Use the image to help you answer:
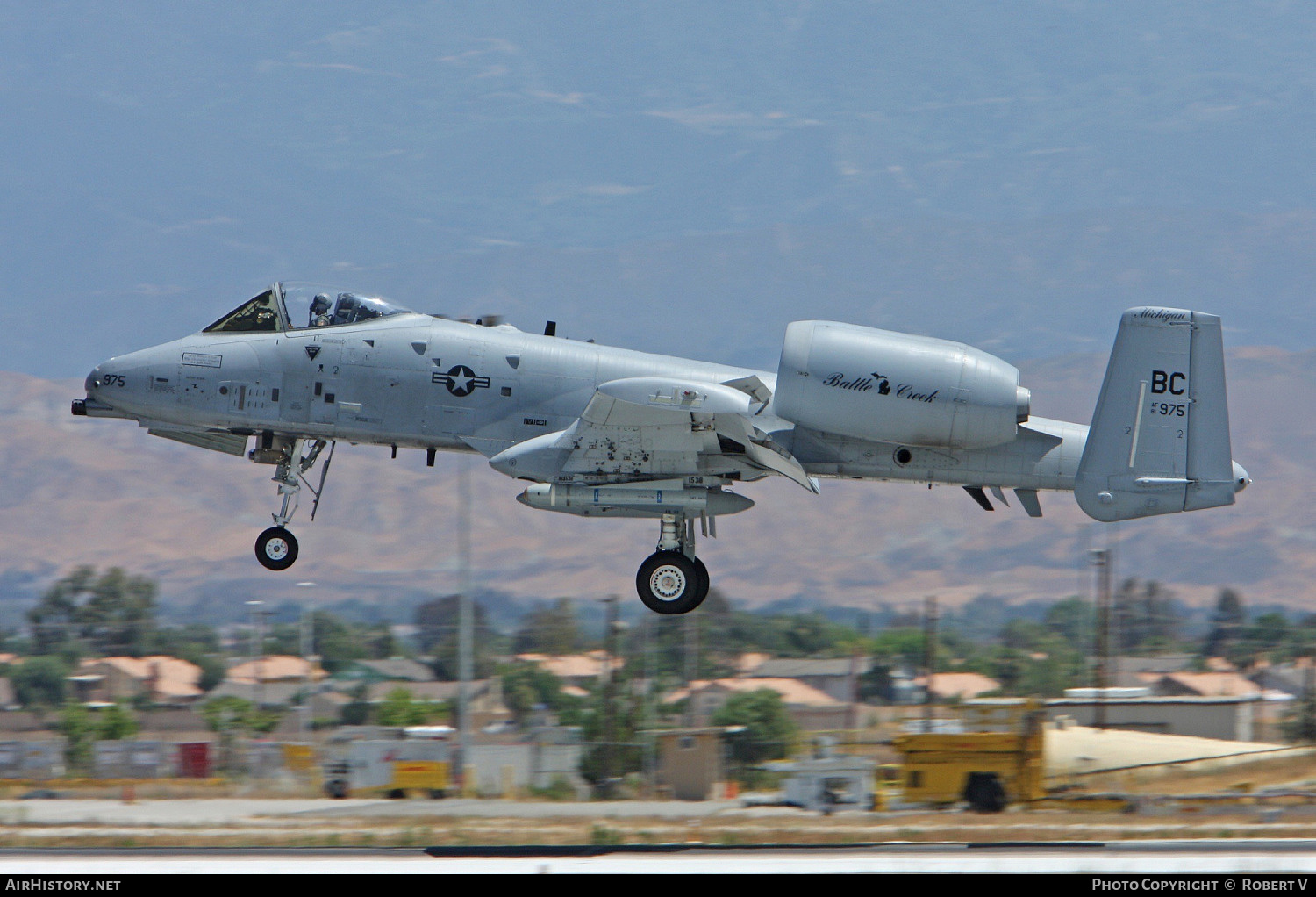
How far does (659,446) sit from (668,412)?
3.16 ft

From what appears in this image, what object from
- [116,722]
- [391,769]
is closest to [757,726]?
[391,769]

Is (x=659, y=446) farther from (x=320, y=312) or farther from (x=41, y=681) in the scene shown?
(x=41, y=681)

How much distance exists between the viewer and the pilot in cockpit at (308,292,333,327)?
18.8 metres

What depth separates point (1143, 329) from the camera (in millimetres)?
17000

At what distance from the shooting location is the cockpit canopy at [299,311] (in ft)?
61.5

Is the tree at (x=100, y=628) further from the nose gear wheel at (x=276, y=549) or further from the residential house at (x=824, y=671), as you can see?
the residential house at (x=824, y=671)

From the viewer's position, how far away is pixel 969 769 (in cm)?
2295

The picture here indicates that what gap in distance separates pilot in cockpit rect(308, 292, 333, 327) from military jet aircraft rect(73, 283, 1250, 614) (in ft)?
0.07

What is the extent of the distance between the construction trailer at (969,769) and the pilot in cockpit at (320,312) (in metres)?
11.0

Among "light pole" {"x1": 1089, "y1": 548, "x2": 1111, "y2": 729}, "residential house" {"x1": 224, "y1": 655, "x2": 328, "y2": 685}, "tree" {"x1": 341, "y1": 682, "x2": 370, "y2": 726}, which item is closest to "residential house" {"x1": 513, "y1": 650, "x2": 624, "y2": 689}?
"tree" {"x1": 341, "y1": 682, "x2": 370, "y2": 726}

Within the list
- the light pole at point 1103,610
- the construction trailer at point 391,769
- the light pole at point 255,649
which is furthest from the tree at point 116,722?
the light pole at point 1103,610

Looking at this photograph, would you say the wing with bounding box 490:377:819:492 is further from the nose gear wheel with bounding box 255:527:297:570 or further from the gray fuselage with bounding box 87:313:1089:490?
the nose gear wheel with bounding box 255:527:297:570

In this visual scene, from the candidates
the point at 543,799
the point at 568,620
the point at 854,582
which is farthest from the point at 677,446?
the point at 854,582

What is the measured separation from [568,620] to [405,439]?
20.5 metres
